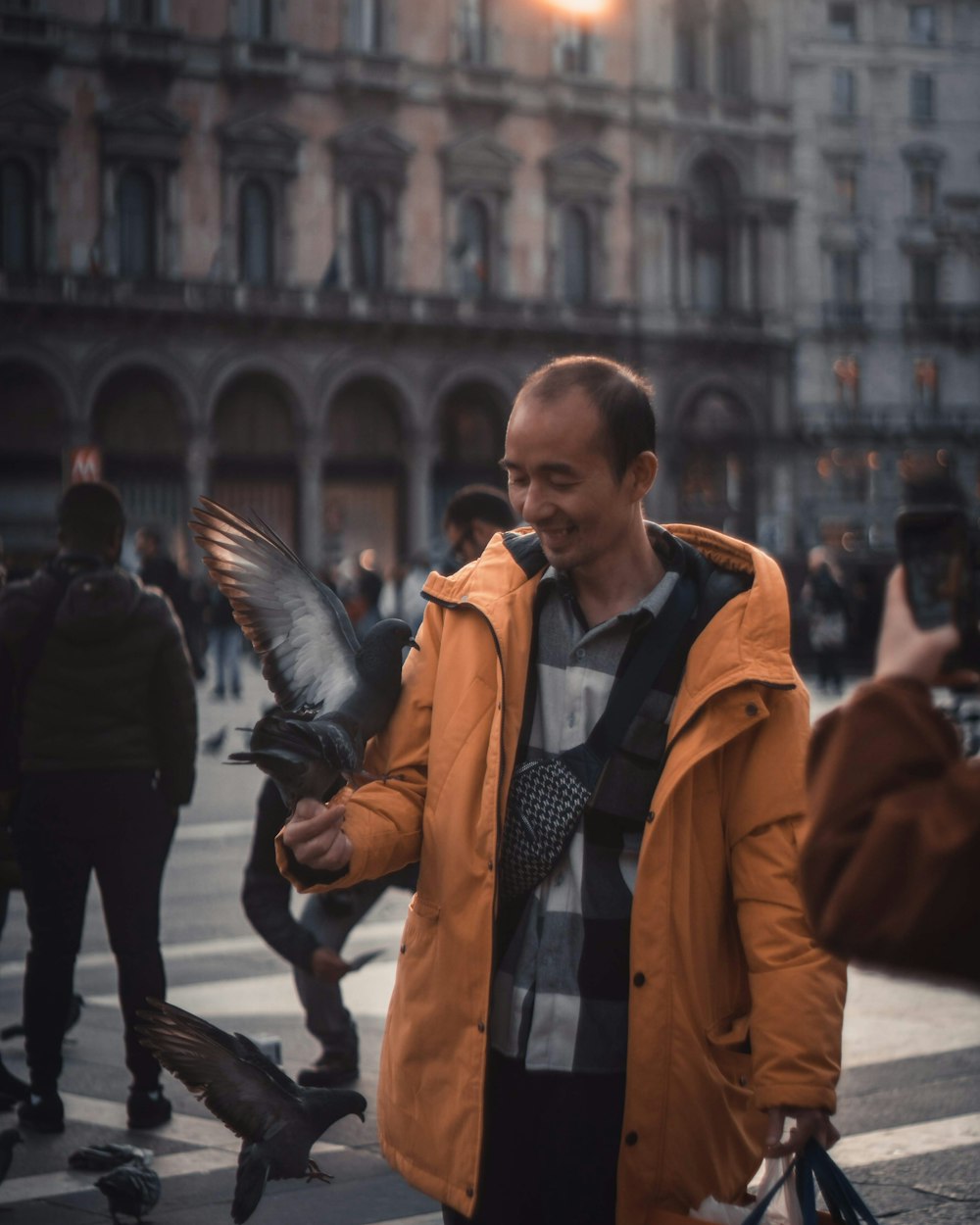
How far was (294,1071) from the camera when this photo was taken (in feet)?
22.1

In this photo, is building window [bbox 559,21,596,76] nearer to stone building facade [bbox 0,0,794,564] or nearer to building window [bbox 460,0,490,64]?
stone building facade [bbox 0,0,794,564]

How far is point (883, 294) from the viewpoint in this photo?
203 ft

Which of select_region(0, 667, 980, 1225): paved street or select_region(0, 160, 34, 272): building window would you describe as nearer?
select_region(0, 667, 980, 1225): paved street

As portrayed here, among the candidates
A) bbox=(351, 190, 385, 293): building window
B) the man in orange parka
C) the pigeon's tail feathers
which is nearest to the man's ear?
the man in orange parka

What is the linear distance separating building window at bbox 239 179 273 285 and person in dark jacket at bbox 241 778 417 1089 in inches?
1415

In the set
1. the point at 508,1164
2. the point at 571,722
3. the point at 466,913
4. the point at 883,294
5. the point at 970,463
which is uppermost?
the point at 883,294

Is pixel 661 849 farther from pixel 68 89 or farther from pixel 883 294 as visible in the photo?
pixel 883 294

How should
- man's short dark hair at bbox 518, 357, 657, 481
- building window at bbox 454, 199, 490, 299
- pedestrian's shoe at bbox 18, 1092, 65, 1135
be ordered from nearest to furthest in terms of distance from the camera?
man's short dark hair at bbox 518, 357, 657, 481 < pedestrian's shoe at bbox 18, 1092, 65, 1135 < building window at bbox 454, 199, 490, 299

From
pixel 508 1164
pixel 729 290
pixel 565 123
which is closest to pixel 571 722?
pixel 508 1164

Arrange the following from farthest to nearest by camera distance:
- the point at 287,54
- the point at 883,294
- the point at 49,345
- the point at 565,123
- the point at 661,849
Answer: the point at 883,294 → the point at 565,123 → the point at 287,54 → the point at 49,345 → the point at 661,849

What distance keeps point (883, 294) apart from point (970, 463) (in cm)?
600

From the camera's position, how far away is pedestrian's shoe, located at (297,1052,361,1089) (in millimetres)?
6500

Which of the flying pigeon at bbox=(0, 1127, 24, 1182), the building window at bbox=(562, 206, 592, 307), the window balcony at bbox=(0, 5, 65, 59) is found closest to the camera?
the flying pigeon at bbox=(0, 1127, 24, 1182)

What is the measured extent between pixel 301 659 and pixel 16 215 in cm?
3814
